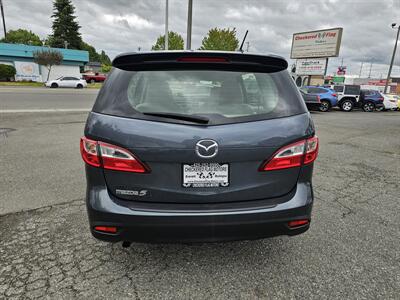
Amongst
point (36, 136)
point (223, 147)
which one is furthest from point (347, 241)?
point (36, 136)

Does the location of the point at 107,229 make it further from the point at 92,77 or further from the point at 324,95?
the point at 92,77

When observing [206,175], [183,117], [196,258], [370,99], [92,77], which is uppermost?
[183,117]

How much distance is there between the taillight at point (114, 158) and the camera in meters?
1.83

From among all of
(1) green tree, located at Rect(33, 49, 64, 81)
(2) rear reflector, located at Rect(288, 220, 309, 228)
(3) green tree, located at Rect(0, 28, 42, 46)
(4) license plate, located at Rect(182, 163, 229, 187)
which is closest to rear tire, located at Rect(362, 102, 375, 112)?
(2) rear reflector, located at Rect(288, 220, 309, 228)

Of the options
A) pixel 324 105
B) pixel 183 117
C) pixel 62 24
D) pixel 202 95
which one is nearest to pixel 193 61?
pixel 202 95

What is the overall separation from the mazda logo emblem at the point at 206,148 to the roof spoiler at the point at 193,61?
655 millimetres

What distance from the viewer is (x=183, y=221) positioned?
185 cm

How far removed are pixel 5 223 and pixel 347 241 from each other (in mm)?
3603

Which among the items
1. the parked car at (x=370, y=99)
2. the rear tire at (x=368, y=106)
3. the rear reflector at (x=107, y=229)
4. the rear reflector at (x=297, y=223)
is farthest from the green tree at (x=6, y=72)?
the rear reflector at (x=297, y=223)

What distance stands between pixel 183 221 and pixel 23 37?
100510 mm

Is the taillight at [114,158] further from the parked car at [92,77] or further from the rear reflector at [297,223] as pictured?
the parked car at [92,77]

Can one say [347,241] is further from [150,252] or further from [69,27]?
[69,27]

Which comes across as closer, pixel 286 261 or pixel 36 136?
pixel 286 261

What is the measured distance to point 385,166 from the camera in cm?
558
